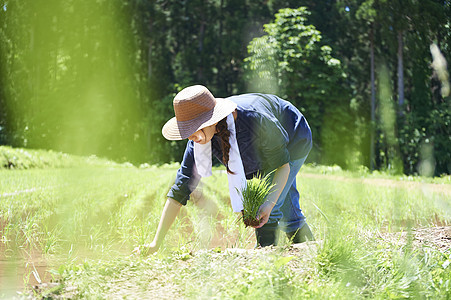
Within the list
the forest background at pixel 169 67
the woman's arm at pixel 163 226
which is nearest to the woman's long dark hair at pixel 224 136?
the woman's arm at pixel 163 226

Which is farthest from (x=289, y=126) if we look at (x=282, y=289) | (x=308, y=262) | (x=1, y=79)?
(x=1, y=79)

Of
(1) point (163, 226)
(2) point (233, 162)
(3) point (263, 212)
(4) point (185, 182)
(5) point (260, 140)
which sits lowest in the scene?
(1) point (163, 226)

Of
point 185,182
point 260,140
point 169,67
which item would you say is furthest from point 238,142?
point 169,67

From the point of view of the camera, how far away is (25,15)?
1609 cm

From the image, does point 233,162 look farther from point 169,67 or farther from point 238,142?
point 169,67

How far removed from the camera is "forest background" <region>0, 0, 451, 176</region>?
16297 mm

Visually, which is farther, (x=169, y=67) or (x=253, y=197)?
(x=169, y=67)

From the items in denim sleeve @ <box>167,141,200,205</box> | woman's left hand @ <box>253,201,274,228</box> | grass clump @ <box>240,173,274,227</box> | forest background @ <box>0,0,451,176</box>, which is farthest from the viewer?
forest background @ <box>0,0,451,176</box>

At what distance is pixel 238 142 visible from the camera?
2.59 m

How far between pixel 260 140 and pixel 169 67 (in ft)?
64.7

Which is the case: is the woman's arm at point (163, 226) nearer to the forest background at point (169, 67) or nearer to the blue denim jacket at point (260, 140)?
the blue denim jacket at point (260, 140)

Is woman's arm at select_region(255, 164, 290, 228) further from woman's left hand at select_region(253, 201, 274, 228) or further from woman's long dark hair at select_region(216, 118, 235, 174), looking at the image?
woman's long dark hair at select_region(216, 118, 235, 174)

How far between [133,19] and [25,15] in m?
5.57

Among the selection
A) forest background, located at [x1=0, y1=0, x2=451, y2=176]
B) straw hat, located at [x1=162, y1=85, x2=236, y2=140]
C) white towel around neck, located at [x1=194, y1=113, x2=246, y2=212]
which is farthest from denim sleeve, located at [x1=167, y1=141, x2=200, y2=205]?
forest background, located at [x1=0, y1=0, x2=451, y2=176]
